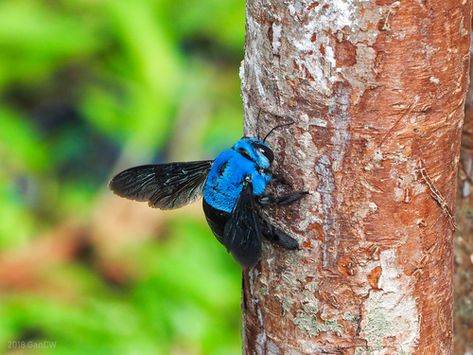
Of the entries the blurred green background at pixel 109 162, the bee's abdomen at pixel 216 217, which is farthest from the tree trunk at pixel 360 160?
the blurred green background at pixel 109 162

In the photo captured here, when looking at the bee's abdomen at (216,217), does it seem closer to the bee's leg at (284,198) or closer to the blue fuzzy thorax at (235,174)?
the blue fuzzy thorax at (235,174)

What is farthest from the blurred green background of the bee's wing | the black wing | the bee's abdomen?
the black wing

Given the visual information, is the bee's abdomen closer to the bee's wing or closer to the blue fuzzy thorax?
the blue fuzzy thorax

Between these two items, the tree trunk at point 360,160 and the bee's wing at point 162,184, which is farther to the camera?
the bee's wing at point 162,184

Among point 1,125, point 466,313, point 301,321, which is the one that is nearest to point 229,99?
point 1,125

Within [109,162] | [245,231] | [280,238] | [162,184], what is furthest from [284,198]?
[109,162]

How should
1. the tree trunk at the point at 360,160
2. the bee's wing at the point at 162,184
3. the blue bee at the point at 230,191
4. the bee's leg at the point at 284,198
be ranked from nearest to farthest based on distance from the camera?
the tree trunk at the point at 360,160 < the bee's leg at the point at 284,198 < the blue bee at the point at 230,191 < the bee's wing at the point at 162,184
